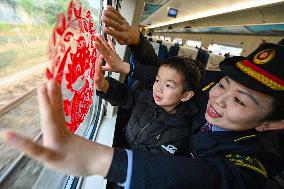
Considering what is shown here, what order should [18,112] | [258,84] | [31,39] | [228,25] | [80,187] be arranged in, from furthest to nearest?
[228,25] < [80,187] < [258,84] < [18,112] < [31,39]

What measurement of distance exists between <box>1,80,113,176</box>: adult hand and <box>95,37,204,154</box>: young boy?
0.69 m

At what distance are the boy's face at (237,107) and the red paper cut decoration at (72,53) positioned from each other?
1.88 ft

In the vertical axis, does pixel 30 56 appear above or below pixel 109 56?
above

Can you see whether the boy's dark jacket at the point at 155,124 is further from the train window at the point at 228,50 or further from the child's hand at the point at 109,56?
the train window at the point at 228,50

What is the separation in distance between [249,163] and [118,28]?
2.75ft

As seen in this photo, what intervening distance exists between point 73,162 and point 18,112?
0.35 metres

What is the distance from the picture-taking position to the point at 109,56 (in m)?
1.22

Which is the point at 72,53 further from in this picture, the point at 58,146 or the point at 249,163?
the point at 249,163

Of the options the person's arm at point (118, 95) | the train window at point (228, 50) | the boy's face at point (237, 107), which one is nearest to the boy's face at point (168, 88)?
the person's arm at point (118, 95)

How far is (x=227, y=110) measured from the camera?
94 centimetres

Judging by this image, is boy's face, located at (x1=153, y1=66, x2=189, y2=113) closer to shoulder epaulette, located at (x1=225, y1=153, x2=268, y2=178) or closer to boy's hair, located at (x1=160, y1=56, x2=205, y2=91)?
boy's hair, located at (x1=160, y1=56, x2=205, y2=91)

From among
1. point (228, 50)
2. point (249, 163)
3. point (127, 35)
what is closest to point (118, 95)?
point (127, 35)

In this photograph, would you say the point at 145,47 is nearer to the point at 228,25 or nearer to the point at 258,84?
the point at 258,84

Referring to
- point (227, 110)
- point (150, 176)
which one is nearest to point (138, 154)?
point (150, 176)
